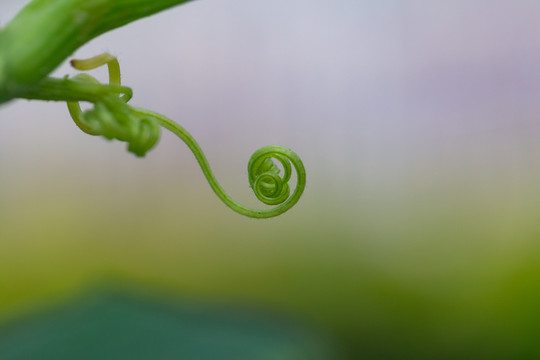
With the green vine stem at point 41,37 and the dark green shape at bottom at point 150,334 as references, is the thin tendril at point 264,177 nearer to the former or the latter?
the green vine stem at point 41,37

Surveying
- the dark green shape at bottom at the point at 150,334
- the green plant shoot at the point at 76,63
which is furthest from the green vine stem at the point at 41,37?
the dark green shape at bottom at the point at 150,334

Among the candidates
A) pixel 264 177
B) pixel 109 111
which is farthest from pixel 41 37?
pixel 264 177

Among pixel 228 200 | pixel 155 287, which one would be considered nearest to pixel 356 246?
pixel 155 287

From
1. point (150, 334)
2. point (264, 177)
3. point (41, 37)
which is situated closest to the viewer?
point (41, 37)

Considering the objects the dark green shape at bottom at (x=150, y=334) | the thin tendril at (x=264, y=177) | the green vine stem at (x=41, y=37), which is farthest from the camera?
the dark green shape at bottom at (x=150, y=334)

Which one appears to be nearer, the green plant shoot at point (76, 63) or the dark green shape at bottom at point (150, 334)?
the green plant shoot at point (76, 63)

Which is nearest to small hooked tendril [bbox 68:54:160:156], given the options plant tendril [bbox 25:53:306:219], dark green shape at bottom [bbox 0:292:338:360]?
plant tendril [bbox 25:53:306:219]

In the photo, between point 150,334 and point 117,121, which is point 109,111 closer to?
point 117,121
